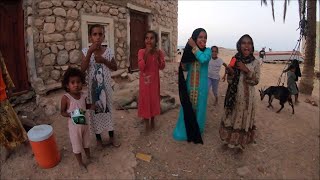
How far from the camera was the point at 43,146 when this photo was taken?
3395 mm

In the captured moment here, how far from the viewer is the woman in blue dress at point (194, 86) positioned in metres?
3.66

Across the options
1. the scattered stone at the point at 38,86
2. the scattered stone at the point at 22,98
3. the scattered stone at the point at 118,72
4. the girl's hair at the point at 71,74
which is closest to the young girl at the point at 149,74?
the girl's hair at the point at 71,74

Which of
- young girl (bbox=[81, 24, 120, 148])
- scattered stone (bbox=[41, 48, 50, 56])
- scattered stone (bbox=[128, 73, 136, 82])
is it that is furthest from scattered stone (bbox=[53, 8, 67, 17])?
young girl (bbox=[81, 24, 120, 148])

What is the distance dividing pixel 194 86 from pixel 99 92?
135 cm

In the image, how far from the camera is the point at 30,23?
213 inches

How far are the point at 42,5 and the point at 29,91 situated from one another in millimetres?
1827

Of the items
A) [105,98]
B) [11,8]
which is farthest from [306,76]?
[11,8]

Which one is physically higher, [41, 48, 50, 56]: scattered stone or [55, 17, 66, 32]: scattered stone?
[55, 17, 66, 32]: scattered stone

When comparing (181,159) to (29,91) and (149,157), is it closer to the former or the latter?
(149,157)

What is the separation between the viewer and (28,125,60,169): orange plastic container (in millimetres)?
3379

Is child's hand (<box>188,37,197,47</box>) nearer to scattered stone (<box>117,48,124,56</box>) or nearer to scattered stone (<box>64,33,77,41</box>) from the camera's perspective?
scattered stone (<box>64,33,77,41</box>)

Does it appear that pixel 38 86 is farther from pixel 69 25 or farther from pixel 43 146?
pixel 43 146

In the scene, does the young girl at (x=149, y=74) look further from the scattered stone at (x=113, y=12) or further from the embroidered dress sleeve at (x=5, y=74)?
the scattered stone at (x=113, y=12)

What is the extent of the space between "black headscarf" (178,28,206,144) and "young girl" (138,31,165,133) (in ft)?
1.29
